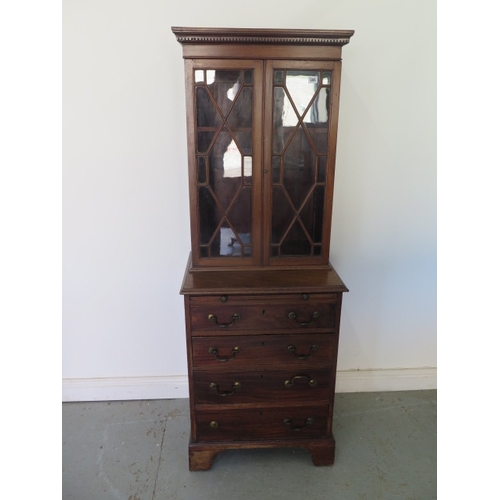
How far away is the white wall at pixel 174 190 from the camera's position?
1737 mm

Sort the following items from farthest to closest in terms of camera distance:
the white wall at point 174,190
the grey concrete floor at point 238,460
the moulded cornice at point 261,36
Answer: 1. the white wall at point 174,190
2. the grey concrete floor at point 238,460
3. the moulded cornice at point 261,36

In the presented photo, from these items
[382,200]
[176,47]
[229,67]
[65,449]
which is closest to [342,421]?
[382,200]

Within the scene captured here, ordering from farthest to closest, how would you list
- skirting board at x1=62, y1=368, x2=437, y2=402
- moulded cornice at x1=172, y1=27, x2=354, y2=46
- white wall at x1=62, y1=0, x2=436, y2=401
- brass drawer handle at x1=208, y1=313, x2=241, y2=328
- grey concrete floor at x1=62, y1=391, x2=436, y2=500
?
skirting board at x1=62, y1=368, x2=437, y2=402 < white wall at x1=62, y1=0, x2=436, y2=401 < grey concrete floor at x1=62, y1=391, x2=436, y2=500 < brass drawer handle at x1=208, y1=313, x2=241, y2=328 < moulded cornice at x1=172, y1=27, x2=354, y2=46

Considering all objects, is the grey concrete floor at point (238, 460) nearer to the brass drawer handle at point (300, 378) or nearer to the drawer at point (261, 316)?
the brass drawer handle at point (300, 378)

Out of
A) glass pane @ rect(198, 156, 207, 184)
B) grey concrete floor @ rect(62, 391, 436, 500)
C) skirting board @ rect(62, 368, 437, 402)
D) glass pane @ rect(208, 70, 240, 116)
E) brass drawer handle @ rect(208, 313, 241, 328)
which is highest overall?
glass pane @ rect(208, 70, 240, 116)

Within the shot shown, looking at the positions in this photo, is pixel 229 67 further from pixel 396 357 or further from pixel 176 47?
pixel 396 357

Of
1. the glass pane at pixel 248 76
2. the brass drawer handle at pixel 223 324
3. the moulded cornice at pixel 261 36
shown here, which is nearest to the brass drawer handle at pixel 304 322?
the brass drawer handle at pixel 223 324

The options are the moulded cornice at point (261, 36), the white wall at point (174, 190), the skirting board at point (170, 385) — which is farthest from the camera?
the skirting board at point (170, 385)

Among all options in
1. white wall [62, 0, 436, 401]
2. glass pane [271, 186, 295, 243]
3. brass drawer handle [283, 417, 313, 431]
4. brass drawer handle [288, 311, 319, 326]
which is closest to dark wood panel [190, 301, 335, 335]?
brass drawer handle [288, 311, 319, 326]

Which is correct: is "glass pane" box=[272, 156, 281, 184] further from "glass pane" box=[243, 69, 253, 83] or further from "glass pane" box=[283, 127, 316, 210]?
"glass pane" box=[243, 69, 253, 83]

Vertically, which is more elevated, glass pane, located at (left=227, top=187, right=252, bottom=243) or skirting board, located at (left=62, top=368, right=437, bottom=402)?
glass pane, located at (left=227, top=187, right=252, bottom=243)

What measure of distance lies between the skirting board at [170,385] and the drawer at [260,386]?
57 cm

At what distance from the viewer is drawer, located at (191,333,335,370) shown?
5.13 feet

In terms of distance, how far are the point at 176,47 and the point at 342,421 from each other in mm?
1984
